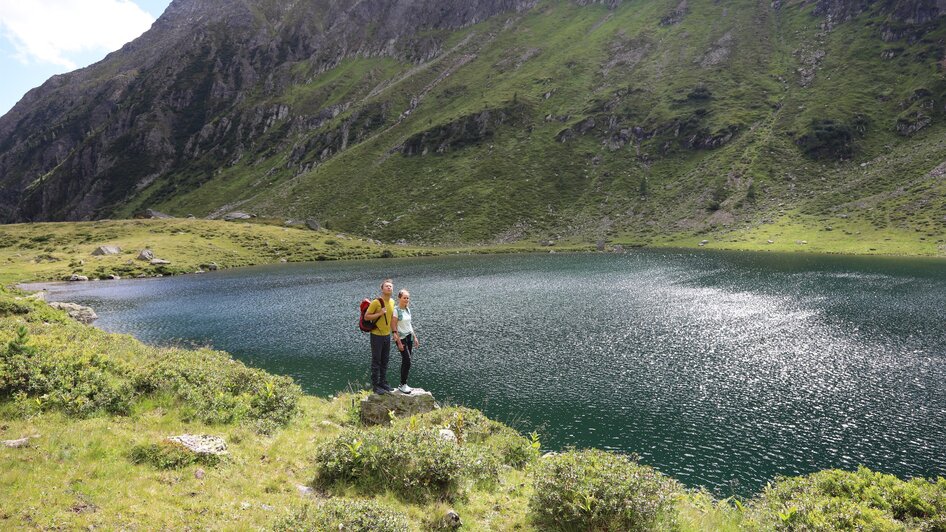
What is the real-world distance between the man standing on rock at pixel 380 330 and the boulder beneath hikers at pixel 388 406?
412 millimetres

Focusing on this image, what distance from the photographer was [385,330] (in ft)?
67.1

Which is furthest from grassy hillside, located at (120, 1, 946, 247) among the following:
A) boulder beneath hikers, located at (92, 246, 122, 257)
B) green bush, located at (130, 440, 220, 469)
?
green bush, located at (130, 440, 220, 469)

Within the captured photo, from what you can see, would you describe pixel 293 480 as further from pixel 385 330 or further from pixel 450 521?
pixel 385 330

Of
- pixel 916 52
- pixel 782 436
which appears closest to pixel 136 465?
pixel 782 436

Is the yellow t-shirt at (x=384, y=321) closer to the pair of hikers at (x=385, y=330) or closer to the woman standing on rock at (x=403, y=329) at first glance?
the pair of hikers at (x=385, y=330)

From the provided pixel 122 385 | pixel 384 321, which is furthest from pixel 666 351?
pixel 122 385

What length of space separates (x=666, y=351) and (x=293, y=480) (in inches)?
1363

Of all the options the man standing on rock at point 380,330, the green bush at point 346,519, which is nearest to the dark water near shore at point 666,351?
the man standing on rock at point 380,330

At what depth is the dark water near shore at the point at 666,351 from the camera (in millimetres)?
24672

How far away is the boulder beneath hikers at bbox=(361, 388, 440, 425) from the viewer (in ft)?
67.9

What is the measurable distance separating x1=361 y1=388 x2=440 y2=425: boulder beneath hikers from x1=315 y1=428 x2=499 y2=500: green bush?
20.7ft

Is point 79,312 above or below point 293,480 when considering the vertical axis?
below

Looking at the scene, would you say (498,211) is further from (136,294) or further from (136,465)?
(136,465)

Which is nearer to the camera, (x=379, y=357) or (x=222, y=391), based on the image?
(x=222, y=391)
